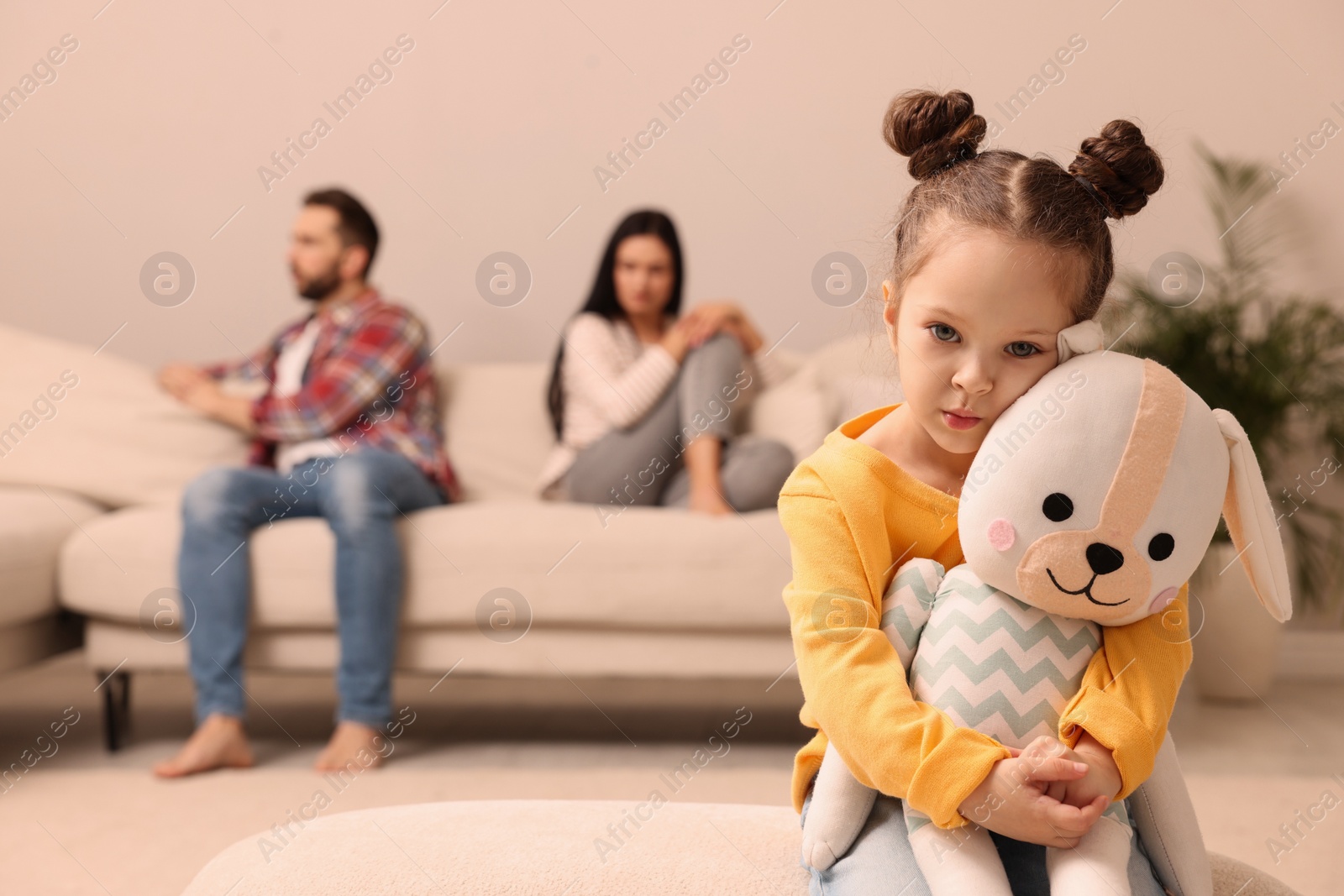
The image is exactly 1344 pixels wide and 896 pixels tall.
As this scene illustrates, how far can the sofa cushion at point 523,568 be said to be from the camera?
71.2 inches

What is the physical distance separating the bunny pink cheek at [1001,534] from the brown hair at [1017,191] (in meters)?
0.16

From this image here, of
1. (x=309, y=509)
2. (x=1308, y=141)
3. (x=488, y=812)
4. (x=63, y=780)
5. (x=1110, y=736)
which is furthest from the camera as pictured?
(x=1308, y=141)

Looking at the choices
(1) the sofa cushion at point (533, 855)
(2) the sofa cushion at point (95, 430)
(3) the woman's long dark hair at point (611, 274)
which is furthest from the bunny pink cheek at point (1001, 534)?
(2) the sofa cushion at point (95, 430)

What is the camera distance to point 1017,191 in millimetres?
700

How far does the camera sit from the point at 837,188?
2711mm

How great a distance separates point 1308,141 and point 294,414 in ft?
8.44

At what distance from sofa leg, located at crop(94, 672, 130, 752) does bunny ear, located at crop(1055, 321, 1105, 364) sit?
1.84 meters

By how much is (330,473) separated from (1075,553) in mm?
1605

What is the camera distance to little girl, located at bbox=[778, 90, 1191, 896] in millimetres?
643

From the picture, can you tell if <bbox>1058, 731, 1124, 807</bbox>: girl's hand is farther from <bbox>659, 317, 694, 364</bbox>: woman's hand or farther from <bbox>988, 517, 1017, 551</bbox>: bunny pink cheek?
<bbox>659, 317, 694, 364</bbox>: woman's hand

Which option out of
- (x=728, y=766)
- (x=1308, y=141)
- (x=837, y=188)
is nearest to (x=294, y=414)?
(x=728, y=766)

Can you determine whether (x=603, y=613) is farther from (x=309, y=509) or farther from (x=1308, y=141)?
(x=1308, y=141)

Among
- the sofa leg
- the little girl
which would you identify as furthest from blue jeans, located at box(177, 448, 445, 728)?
the little girl

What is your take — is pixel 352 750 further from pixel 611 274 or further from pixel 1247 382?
pixel 1247 382
